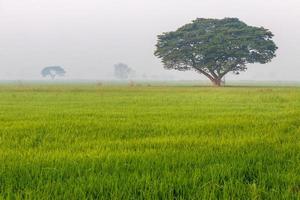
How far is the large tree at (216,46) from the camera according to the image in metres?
63.3

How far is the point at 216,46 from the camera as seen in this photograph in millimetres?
62594

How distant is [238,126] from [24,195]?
7288mm

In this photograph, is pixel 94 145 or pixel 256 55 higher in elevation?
pixel 256 55

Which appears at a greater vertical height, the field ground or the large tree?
the large tree

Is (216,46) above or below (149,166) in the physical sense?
above

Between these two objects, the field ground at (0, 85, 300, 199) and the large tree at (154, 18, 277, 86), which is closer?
the field ground at (0, 85, 300, 199)

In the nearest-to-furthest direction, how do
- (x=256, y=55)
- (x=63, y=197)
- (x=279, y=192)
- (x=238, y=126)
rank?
(x=63, y=197) < (x=279, y=192) < (x=238, y=126) < (x=256, y=55)

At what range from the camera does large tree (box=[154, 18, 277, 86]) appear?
6331 centimetres

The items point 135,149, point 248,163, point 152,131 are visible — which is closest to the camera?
point 248,163

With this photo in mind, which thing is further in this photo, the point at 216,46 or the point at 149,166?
the point at 216,46

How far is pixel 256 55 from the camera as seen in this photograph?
210 feet

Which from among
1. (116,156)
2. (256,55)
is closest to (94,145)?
(116,156)

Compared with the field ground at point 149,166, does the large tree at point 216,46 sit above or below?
above

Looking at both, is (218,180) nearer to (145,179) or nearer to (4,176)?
(145,179)
